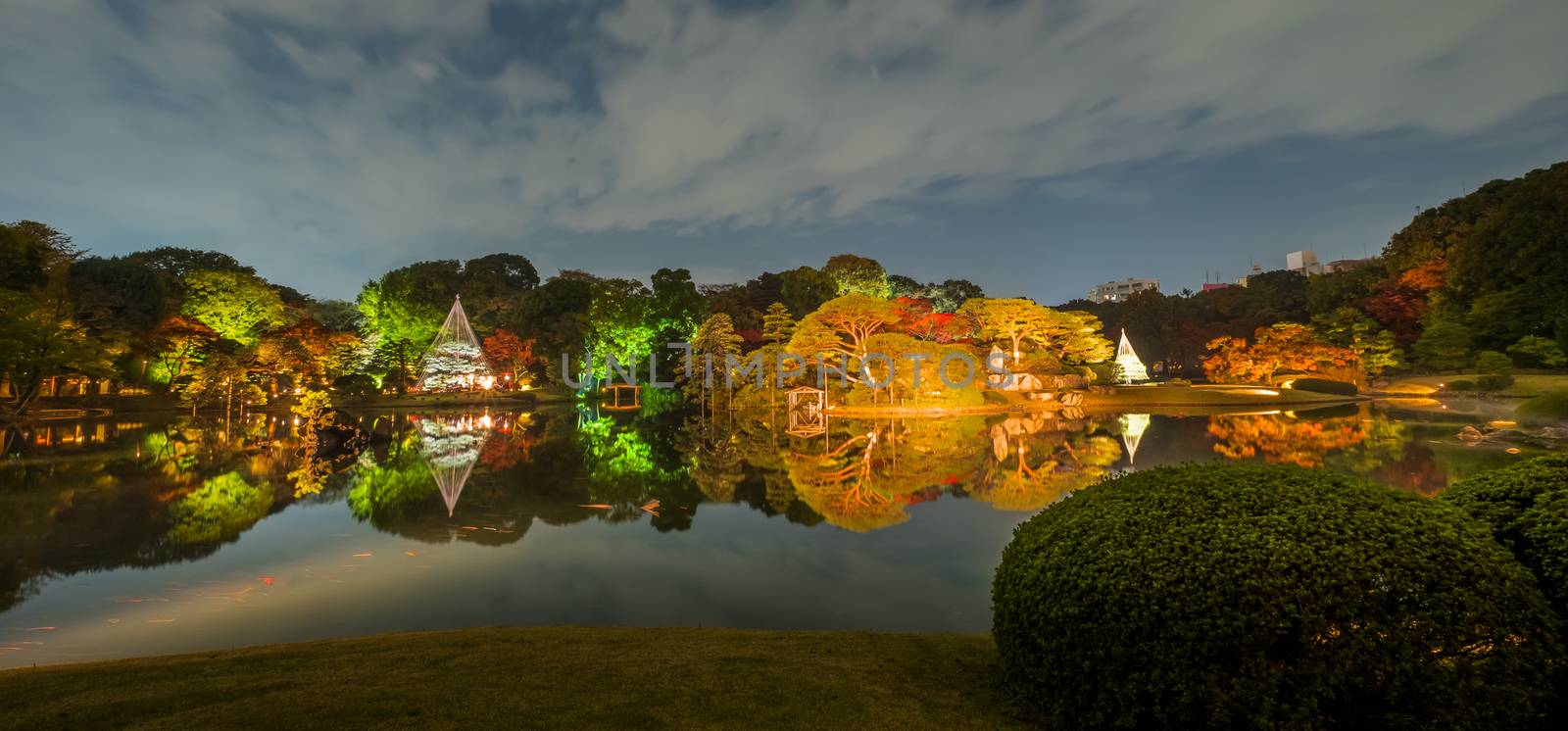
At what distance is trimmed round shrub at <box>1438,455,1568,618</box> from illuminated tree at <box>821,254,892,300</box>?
5133cm

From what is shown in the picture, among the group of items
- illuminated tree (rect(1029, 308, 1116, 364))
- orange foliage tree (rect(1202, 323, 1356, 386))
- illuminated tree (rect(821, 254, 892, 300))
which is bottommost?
orange foliage tree (rect(1202, 323, 1356, 386))

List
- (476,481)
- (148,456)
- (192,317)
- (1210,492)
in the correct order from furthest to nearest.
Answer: (192,317) → (148,456) → (476,481) → (1210,492)

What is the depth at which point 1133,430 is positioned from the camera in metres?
19.6

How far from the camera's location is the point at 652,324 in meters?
41.8

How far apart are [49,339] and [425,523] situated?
2643 cm

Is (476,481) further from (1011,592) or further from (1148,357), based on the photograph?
(1148,357)

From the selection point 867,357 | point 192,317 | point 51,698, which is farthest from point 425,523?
point 192,317

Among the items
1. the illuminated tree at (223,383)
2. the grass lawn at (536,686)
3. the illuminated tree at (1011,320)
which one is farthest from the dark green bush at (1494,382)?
the illuminated tree at (223,383)

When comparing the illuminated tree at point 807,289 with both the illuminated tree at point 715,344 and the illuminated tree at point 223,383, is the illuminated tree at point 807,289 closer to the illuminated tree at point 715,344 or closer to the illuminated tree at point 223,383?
the illuminated tree at point 715,344

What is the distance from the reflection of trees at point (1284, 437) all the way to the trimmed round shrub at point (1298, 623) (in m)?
11.7

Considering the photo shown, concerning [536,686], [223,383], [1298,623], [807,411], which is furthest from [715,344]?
[1298,623]

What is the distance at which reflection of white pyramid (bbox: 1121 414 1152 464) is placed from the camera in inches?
581

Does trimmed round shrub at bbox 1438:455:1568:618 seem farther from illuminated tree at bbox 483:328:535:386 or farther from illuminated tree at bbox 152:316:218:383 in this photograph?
illuminated tree at bbox 152:316:218:383

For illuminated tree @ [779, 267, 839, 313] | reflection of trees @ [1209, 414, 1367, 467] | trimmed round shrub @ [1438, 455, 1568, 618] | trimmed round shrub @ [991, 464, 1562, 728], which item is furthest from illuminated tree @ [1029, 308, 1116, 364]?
trimmed round shrub @ [991, 464, 1562, 728]
